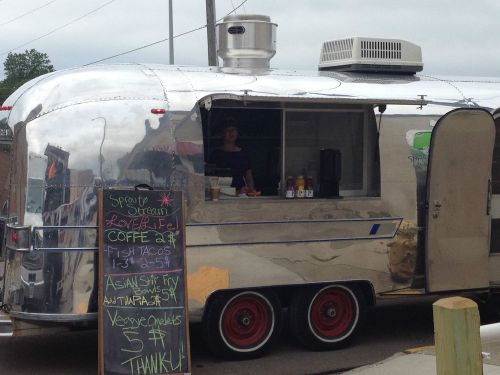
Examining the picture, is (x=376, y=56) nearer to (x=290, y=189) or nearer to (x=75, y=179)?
(x=290, y=189)

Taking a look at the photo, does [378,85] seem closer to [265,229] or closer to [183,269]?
[265,229]

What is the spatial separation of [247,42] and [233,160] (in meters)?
1.32

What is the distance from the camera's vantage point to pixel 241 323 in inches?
320

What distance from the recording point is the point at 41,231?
7.41m

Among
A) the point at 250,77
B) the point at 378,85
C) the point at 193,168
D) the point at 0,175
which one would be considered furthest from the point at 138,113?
the point at 378,85

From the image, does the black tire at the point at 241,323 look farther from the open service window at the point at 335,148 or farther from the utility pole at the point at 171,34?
the utility pole at the point at 171,34

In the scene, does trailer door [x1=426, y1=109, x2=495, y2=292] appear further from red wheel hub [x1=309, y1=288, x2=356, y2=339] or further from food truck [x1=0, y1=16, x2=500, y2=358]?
red wheel hub [x1=309, y1=288, x2=356, y2=339]

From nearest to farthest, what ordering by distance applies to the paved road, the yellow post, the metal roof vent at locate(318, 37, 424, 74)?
the yellow post
the paved road
the metal roof vent at locate(318, 37, 424, 74)

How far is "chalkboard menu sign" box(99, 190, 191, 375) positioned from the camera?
715 cm

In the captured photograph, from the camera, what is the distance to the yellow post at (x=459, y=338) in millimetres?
4238

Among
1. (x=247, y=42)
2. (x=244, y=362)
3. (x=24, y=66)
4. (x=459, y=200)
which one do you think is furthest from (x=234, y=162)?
(x=24, y=66)

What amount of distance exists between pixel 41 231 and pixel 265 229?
2044mm

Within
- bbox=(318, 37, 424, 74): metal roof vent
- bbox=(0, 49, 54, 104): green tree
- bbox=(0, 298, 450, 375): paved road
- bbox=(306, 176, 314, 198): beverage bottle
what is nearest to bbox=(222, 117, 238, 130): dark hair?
bbox=(306, 176, 314, 198): beverage bottle

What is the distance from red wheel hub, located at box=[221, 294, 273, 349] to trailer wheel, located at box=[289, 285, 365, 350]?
324mm
